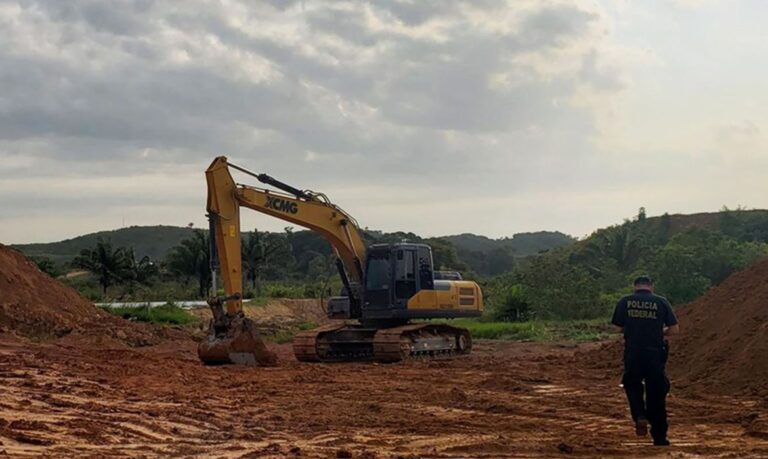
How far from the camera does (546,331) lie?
31.3 m

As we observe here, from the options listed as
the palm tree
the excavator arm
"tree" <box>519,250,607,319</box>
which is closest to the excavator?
the excavator arm

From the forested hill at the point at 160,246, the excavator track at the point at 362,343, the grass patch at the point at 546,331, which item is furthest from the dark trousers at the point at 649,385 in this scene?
the forested hill at the point at 160,246

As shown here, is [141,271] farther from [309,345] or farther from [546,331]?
[309,345]

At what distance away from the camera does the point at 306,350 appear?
22.6 meters

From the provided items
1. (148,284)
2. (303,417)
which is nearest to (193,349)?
(303,417)

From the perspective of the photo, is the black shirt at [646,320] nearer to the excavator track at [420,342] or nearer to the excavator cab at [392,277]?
the excavator track at [420,342]

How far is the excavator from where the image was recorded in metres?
21.3

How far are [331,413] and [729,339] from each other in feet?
25.8

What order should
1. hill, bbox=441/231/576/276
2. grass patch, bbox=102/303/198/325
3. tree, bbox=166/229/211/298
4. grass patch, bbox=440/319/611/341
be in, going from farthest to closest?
hill, bbox=441/231/576/276
tree, bbox=166/229/211/298
grass patch, bbox=102/303/198/325
grass patch, bbox=440/319/611/341

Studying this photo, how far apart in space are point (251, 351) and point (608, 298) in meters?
23.6

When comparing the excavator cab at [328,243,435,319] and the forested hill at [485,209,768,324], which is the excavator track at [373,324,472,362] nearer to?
the excavator cab at [328,243,435,319]

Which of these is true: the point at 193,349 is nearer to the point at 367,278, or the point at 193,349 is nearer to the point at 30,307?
the point at 30,307

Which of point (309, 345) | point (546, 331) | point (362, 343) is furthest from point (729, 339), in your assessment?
point (546, 331)

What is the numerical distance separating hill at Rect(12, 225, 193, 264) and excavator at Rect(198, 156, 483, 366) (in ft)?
274
